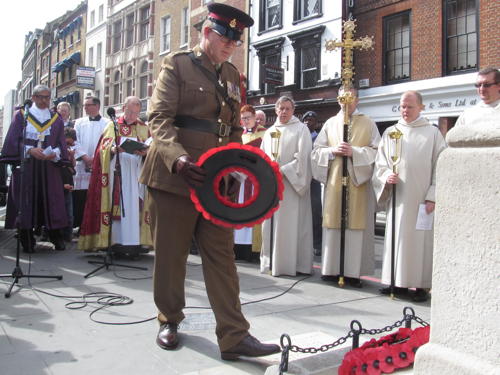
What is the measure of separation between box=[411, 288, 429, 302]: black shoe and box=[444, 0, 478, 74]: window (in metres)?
12.3

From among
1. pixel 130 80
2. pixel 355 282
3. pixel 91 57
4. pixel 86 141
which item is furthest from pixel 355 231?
pixel 91 57

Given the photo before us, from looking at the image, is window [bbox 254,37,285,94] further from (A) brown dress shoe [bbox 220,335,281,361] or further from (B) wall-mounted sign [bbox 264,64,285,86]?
(A) brown dress shoe [bbox 220,335,281,361]

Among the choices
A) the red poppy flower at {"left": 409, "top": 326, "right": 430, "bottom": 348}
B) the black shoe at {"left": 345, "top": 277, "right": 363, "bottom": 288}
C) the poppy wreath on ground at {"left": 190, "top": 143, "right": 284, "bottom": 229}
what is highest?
the poppy wreath on ground at {"left": 190, "top": 143, "right": 284, "bottom": 229}

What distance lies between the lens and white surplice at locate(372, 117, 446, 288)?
473 centimetres

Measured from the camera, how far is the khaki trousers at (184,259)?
306 cm

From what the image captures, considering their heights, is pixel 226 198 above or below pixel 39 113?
below

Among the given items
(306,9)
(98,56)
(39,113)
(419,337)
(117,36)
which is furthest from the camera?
(98,56)

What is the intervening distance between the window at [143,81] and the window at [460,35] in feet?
70.8

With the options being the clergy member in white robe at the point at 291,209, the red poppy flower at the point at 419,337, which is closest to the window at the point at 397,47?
the clergy member in white robe at the point at 291,209

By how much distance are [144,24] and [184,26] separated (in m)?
6.41

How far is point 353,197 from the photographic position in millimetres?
5336

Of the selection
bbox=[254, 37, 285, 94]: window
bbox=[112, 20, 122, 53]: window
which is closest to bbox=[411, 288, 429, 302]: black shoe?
bbox=[254, 37, 285, 94]: window

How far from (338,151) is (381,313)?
179 centimetres

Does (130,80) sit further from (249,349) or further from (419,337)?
(419,337)
